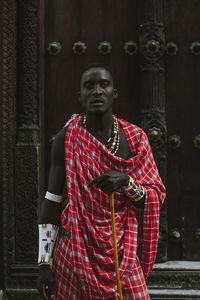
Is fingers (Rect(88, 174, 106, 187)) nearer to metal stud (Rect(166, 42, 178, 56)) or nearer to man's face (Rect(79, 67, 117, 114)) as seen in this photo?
man's face (Rect(79, 67, 117, 114))

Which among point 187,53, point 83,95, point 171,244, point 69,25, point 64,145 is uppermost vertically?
point 69,25

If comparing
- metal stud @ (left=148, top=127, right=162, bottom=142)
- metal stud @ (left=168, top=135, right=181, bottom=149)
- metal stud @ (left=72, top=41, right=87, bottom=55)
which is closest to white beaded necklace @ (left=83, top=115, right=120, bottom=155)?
metal stud @ (left=148, top=127, right=162, bottom=142)

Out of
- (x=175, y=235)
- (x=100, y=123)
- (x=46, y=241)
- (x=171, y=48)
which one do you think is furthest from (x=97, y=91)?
(x=175, y=235)

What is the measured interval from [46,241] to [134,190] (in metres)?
0.41

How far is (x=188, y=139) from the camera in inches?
109

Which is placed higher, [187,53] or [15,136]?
[187,53]

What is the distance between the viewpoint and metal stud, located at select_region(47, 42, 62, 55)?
109 inches

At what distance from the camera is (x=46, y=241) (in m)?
1.62

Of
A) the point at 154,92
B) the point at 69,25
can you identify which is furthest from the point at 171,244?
the point at 69,25

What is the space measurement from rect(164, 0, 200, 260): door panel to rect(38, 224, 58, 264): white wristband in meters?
1.30

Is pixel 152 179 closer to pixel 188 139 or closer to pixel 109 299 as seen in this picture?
pixel 109 299

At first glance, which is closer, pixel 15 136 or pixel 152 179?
pixel 152 179

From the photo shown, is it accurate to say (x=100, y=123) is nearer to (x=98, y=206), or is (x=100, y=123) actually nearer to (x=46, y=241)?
(x=98, y=206)

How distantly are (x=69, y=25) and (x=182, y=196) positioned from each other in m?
1.40
